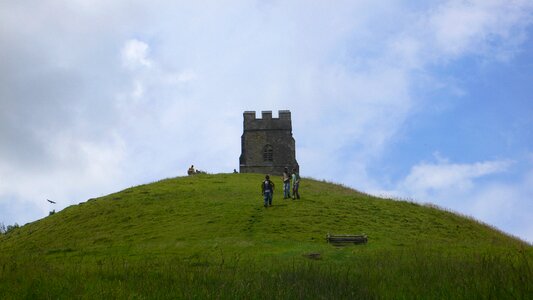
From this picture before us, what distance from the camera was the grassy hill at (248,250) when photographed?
8953 millimetres

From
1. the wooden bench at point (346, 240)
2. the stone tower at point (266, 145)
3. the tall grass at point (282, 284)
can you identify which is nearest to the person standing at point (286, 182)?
the wooden bench at point (346, 240)

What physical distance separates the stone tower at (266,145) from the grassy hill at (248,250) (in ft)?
43.7

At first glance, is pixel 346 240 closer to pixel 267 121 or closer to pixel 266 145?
pixel 266 145

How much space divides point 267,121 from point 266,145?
3.30 meters

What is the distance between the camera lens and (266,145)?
217 ft

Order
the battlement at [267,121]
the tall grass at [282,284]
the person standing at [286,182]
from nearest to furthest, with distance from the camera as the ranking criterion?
the tall grass at [282,284] < the person standing at [286,182] < the battlement at [267,121]

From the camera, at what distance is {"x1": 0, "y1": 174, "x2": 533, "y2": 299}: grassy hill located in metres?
8.95

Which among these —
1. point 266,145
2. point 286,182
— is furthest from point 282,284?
point 266,145

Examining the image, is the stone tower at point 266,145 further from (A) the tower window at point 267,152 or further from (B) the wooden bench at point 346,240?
(B) the wooden bench at point 346,240

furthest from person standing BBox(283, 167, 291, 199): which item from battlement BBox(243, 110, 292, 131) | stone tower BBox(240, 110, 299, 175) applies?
battlement BBox(243, 110, 292, 131)

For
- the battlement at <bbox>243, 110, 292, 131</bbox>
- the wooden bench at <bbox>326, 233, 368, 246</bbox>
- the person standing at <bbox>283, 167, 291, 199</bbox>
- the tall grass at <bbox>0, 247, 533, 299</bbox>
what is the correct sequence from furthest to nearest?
the battlement at <bbox>243, 110, 292, 131</bbox>, the person standing at <bbox>283, 167, 291, 199</bbox>, the wooden bench at <bbox>326, 233, 368, 246</bbox>, the tall grass at <bbox>0, 247, 533, 299</bbox>

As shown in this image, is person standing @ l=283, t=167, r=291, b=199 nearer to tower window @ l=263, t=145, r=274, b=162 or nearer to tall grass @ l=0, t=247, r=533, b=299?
tall grass @ l=0, t=247, r=533, b=299

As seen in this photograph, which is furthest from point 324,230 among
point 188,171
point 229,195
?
point 188,171

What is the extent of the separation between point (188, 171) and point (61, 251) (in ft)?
102
